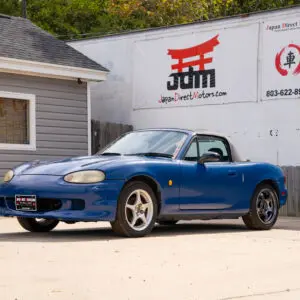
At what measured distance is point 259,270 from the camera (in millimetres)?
7477

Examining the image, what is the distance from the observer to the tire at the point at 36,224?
11159mm

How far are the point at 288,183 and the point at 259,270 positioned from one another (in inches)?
391

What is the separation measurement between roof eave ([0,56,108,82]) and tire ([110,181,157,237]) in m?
8.62

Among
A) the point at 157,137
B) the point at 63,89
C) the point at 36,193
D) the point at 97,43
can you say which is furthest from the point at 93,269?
the point at 97,43

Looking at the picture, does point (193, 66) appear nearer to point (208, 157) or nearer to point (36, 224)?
point (208, 157)

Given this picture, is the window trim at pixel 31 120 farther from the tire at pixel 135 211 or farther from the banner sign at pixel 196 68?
the tire at pixel 135 211

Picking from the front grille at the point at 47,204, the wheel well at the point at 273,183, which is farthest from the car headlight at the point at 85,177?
the wheel well at the point at 273,183

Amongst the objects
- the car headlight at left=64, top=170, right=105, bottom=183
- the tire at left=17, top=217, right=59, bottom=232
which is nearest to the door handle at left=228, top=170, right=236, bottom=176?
the car headlight at left=64, top=170, right=105, bottom=183

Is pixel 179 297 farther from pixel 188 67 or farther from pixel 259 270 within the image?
pixel 188 67

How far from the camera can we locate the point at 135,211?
10297mm

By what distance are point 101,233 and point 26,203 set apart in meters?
1.36

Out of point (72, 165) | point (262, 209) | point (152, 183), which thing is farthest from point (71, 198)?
point (262, 209)

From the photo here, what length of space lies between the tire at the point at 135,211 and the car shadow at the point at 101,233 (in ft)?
0.65

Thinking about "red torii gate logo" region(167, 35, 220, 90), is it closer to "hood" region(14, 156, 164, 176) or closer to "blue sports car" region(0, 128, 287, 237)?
"blue sports car" region(0, 128, 287, 237)
